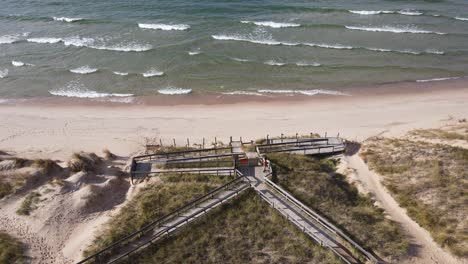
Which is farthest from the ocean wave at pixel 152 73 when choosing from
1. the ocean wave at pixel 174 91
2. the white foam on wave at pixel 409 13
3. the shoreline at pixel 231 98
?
the white foam on wave at pixel 409 13

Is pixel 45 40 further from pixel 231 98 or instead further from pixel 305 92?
pixel 305 92

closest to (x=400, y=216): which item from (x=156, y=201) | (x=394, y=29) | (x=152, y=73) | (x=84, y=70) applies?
(x=156, y=201)

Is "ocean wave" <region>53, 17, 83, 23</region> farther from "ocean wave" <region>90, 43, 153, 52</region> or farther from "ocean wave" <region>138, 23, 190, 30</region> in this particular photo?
"ocean wave" <region>138, 23, 190, 30</region>

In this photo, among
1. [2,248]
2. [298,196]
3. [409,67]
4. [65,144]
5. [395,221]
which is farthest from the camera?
[409,67]

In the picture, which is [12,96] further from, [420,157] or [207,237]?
[420,157]

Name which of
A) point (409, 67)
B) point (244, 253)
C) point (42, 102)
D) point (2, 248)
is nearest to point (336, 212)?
point (244, 253)
